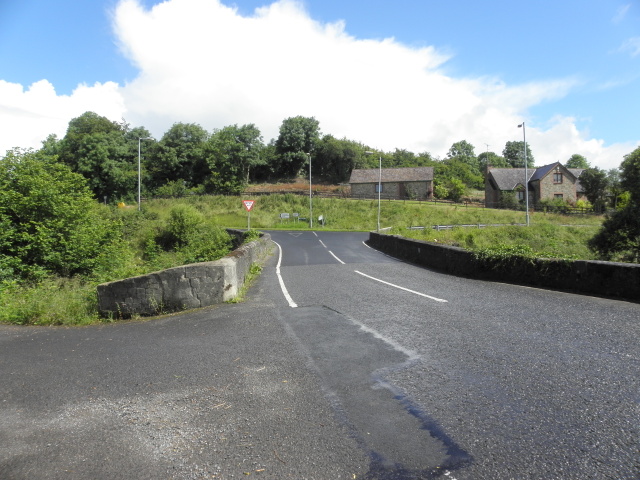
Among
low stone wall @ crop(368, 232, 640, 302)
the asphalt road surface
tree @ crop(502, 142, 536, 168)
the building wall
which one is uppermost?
tree @ crop(502, 142, 536, 168)

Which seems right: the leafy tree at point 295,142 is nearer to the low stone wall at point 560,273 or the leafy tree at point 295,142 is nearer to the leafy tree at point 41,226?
the leafy tree at point 41,226

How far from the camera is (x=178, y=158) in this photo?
80.9m

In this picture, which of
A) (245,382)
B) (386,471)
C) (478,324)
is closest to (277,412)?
(245,382)

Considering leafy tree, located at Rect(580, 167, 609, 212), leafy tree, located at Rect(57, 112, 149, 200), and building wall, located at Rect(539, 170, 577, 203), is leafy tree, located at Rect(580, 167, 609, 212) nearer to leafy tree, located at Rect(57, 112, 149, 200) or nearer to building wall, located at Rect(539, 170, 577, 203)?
building wall, located at Rect(539, 170, 577, 203)

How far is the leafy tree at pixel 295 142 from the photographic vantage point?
91750 millimetres

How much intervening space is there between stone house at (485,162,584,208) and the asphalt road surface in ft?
219

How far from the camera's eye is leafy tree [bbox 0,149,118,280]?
1493 cm

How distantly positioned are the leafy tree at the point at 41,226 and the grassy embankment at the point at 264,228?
1086 millimetres

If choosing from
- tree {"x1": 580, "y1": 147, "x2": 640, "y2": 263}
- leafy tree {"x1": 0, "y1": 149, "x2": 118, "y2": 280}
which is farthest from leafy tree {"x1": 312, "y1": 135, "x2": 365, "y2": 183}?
leafy tree {"x1": 0, "y1": 149, "x2": 118, "y2": 280}

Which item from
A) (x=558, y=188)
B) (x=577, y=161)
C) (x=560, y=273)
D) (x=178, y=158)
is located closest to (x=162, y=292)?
(x=560, y=273)

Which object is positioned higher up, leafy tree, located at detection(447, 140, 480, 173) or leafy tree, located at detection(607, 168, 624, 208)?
leafy tree, located at detection(447, 140, 480, 173)

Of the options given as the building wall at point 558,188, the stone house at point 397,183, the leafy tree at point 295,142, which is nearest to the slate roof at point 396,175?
the stone house at point 397,183

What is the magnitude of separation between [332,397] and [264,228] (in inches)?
1921

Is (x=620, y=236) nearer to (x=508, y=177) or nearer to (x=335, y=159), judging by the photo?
(x=508, y=177)
